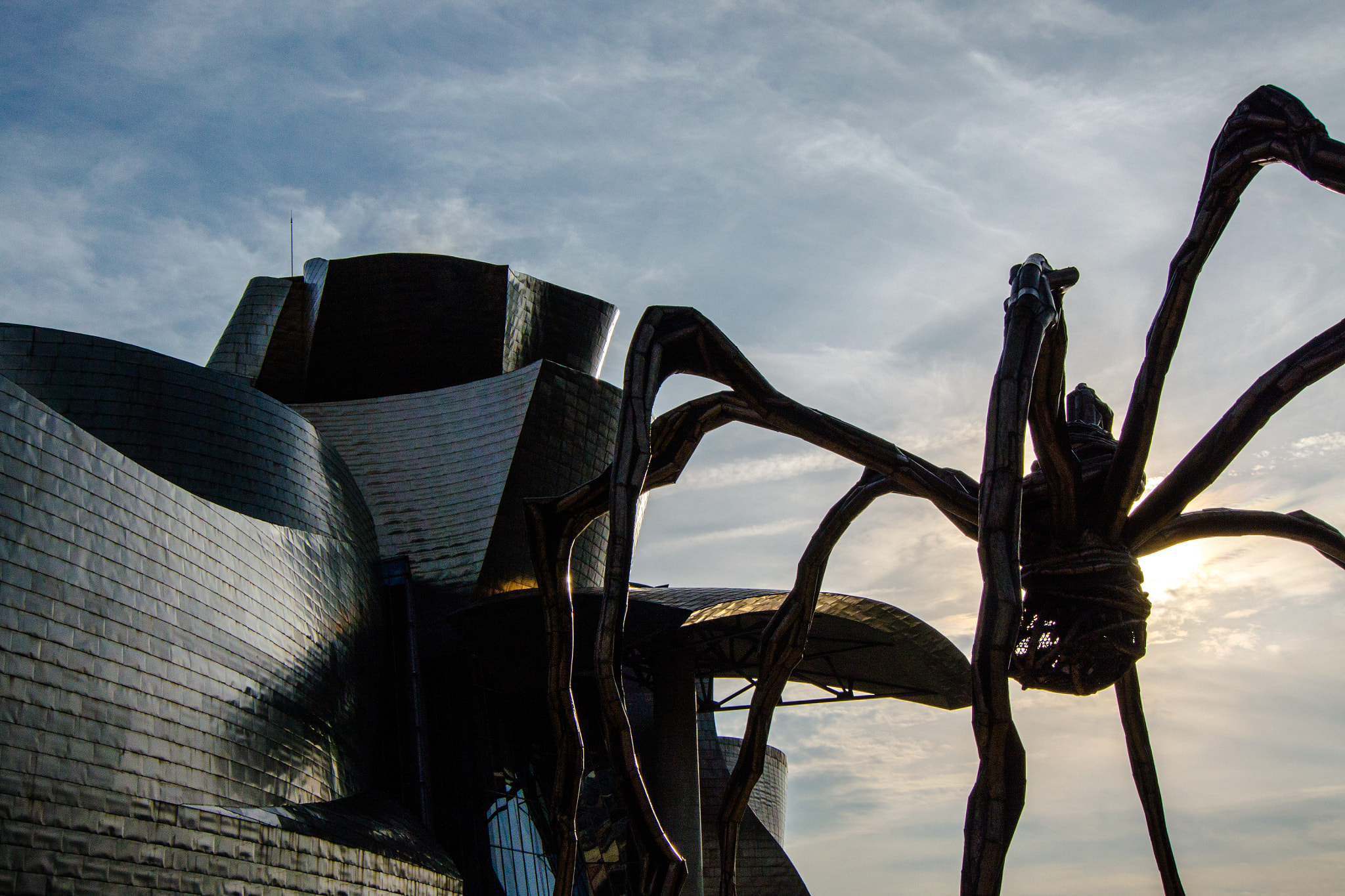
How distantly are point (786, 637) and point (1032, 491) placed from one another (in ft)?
6.48

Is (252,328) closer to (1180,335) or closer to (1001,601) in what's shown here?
(1180,335)

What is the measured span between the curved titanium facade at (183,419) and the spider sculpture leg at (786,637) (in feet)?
41.6

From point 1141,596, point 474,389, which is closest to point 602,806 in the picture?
point 474,389

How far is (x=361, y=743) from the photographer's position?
65.2ft

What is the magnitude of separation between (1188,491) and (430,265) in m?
24.0

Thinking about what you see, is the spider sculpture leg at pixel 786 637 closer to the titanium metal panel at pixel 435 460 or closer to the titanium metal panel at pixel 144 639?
the titanium metal panel at pixel 144 639

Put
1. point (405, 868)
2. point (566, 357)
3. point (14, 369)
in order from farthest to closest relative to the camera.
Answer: point (566, 357)
point (14, 369)
point (405, 868)

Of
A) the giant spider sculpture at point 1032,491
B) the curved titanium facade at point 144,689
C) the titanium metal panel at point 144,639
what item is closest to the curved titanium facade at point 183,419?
the titanium metal panel at point 144,639

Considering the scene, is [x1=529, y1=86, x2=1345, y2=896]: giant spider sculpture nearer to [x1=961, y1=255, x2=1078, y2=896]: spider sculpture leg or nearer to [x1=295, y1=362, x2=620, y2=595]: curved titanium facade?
[x1=961, y1=255, x2=1078, y2=896]: spider sculpture leg

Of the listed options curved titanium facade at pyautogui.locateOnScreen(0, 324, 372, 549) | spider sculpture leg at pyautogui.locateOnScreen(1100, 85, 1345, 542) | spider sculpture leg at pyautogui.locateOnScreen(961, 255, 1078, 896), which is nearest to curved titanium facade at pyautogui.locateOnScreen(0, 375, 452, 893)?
curved titanium facade at pyautogui.locateOnScreen(0, 324, 372, 549)

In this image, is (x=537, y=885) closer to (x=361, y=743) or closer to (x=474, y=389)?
(x=361, y=743)

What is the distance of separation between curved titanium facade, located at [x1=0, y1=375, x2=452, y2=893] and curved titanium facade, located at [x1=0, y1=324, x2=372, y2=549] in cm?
215

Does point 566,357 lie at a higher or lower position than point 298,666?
higher

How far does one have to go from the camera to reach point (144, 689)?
1309 cm
